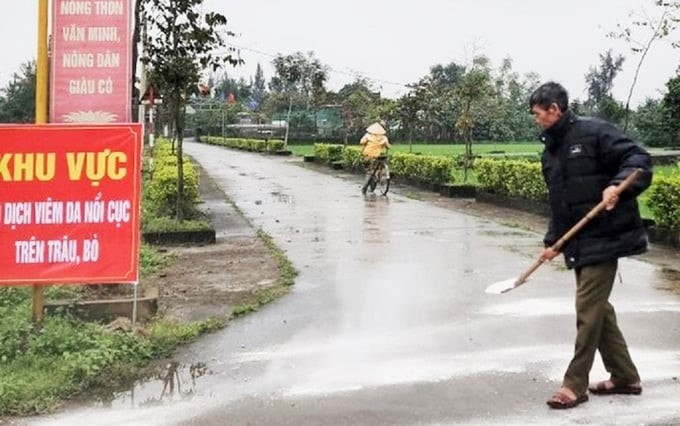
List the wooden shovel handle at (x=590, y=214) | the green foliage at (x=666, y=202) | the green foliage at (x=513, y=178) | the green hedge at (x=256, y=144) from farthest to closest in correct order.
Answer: the green hedge at (x=256, y=144)
the green foliage at (x=513, y=178)
the green foliage at (x=666, y=202)
the wooden shovel handle at (x=590, y=214)

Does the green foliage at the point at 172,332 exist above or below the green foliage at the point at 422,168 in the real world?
below

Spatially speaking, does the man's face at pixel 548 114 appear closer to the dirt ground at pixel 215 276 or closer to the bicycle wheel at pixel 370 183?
the dirt ground at pixel 215 276

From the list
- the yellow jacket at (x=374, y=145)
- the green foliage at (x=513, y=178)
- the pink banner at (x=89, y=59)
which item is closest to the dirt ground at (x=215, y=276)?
the pink banner at (x=89, y=59)

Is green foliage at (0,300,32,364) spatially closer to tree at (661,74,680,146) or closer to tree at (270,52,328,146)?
tree at (661,74,680,146)

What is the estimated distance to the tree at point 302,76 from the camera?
153ft

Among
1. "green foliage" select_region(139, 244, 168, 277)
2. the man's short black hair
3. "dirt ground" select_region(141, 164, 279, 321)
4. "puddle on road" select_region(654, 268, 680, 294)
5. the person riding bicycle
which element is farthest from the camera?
the person riding bicycle

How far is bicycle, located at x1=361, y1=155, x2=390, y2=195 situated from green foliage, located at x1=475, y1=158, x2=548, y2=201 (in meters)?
1.98

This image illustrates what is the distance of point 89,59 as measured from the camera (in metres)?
5.79

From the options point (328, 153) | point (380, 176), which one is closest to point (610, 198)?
point (380, 176)

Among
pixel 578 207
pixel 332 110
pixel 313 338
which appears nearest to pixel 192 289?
pixel 313 338

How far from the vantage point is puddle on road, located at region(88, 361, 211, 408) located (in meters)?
4.33

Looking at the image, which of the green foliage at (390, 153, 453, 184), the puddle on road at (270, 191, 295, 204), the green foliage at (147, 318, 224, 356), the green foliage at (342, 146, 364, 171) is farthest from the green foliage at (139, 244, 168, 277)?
the green foliage at (342, 146, 364, 171)

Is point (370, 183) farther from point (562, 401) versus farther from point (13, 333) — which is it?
point (562, 401)

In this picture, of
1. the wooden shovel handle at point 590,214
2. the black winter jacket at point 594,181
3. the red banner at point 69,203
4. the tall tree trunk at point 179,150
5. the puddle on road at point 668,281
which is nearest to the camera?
the wooden shovel handle at point 590,214
